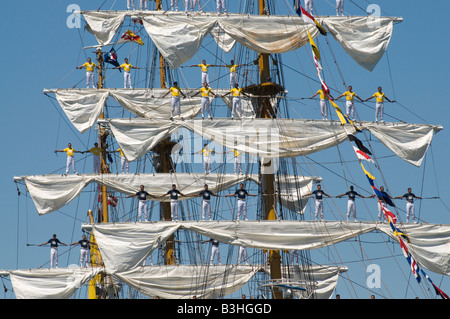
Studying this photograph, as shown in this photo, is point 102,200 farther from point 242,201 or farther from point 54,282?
point 242,201

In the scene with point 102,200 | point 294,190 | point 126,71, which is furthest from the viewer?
point 102,200

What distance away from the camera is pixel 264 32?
42594 mm

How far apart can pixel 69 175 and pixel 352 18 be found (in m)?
14.6

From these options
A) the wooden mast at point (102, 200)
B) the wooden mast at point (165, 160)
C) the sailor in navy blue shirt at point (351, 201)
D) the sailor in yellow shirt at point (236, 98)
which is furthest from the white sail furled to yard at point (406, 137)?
the wooden mast at point (102, 200)

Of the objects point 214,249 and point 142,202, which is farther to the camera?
point 214,249

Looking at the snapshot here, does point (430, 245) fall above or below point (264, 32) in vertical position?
below

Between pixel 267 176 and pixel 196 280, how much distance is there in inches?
240

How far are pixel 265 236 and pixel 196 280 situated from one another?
5303 millimetres

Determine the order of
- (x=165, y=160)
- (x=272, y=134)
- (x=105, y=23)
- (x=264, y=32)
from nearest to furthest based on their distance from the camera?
(x=272, y=134) < (x=264, y=32) < (x=105, y=23) < (x=165, y=160)

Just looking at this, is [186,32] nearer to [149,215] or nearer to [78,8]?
[78,8]

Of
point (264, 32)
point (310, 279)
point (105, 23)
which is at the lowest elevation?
point (310, 279)

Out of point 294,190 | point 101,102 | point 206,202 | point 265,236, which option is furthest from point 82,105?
point 265,236

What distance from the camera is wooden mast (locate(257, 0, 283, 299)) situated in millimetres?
40606

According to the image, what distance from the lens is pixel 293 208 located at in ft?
150
